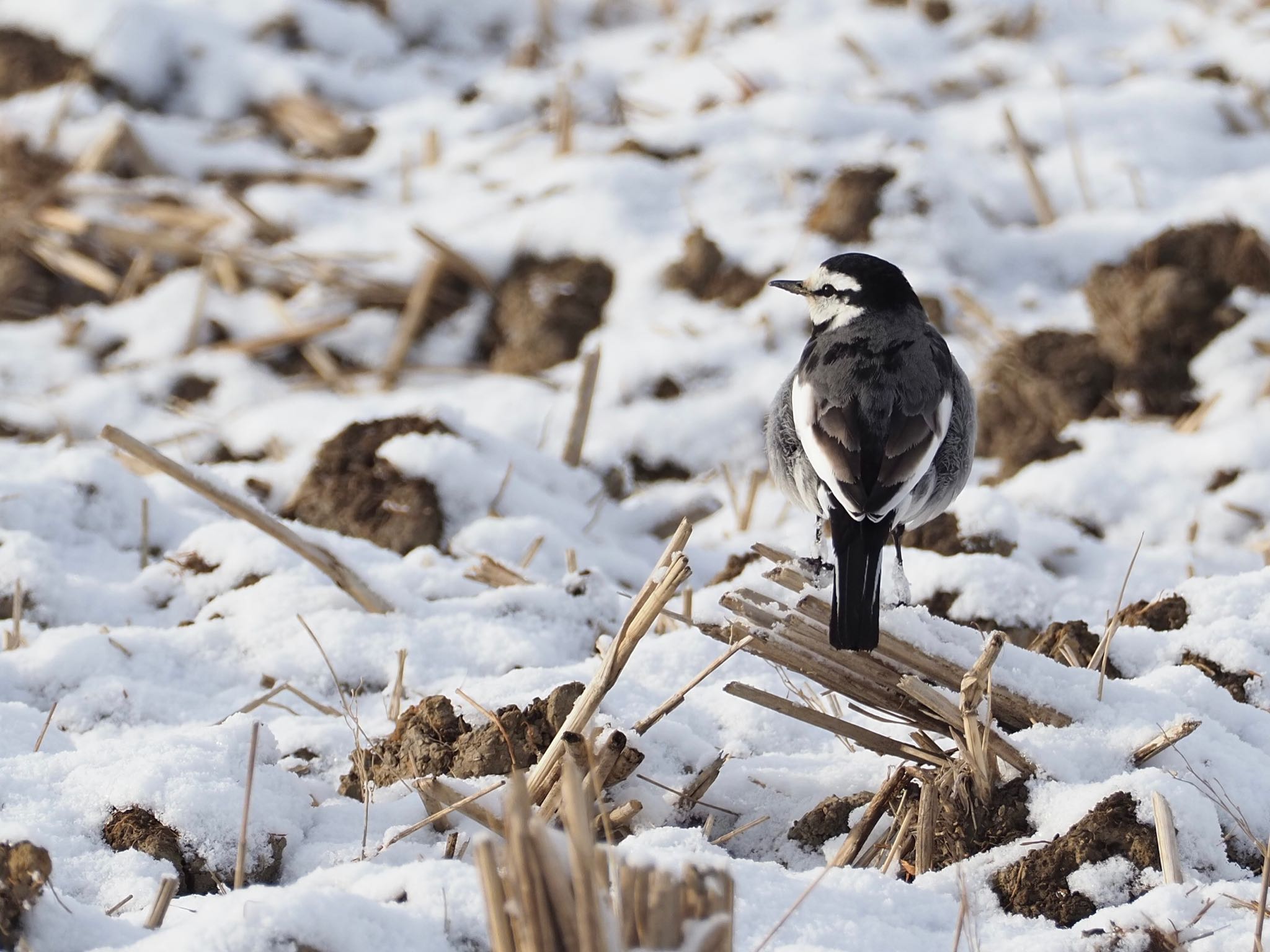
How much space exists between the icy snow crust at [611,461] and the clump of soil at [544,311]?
11 cm

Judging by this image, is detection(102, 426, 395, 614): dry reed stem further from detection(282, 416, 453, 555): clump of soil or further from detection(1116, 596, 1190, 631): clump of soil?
detection(1116, 596, 1190, 631): clump of soil

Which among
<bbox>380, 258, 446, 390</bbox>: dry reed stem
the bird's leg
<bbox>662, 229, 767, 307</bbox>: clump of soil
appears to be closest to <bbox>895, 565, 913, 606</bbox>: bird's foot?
the bird's leg

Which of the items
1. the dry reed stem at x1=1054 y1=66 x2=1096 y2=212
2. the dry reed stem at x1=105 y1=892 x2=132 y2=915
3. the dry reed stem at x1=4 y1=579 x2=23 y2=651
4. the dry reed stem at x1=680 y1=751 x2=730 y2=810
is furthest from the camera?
the dry reed stem at x1=1054 y1=66 x2=1096 y2=212

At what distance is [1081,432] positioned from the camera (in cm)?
520

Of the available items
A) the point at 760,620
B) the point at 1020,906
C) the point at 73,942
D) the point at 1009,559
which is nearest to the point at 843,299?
the point at 1009,559

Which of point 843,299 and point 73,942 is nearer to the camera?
point 73,942

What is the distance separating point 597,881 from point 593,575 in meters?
2.41

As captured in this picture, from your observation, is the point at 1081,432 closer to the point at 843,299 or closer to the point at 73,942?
the point at 843,299

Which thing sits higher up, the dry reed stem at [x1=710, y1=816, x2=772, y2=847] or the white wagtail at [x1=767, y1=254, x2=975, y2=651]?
the white wagtail at [x1=767, y1=254, x2=975, y2=651]

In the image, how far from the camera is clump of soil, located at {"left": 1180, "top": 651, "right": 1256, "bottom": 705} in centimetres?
309

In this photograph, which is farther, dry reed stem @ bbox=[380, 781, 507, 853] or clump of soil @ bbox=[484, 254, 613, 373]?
clump of soil @ bbox=[484, 254, 613, 373]

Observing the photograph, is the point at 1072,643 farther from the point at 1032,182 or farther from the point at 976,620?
the point at 1032,182

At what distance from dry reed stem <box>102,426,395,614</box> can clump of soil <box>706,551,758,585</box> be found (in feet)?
3.25

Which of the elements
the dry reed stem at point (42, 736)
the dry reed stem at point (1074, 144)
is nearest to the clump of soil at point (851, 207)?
the dry reed stem at point (1074, 144)
